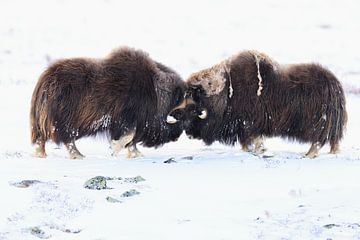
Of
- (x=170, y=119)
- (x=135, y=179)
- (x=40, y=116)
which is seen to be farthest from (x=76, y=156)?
(x=135, y=179)

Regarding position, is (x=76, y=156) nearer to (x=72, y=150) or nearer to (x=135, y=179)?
(x=72, y=150)

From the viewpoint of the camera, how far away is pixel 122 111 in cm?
588

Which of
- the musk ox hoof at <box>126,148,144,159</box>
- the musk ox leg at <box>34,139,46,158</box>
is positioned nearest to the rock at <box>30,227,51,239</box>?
the musk ox leg at <box>34,139,46,158</box>

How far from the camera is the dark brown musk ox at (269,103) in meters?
6.10

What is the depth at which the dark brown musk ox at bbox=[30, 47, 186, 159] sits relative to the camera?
18.9ft

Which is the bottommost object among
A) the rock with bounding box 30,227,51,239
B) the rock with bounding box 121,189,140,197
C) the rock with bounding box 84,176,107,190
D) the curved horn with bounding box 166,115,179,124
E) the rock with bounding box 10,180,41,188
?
the rock with bounding box 30,227,51,239

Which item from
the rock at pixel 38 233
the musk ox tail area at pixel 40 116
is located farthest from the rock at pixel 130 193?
the musk ox tail area at pixel 40 116

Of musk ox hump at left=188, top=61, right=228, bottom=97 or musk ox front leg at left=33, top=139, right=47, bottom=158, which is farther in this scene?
musk ox hump at left=188, top=61, right=228, bottom=97

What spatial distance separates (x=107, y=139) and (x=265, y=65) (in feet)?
4.65

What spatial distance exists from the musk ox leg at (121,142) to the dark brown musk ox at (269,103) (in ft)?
1.84

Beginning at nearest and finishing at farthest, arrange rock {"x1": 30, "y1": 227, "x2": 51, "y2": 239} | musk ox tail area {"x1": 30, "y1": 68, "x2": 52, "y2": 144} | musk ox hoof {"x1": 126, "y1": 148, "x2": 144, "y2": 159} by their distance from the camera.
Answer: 1. rock {"x1": 30, "y1": 227, "x2": 51, "y2": 239}
2. musk ox tail area {"x1": 30, "y1": 68, "x2": 52, "y2": 144}
3. musk ox hoof {"x1": 126, "y1": 148, "x2": 144, "y2": 159}

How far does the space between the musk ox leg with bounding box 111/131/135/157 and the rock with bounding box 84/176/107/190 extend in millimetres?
1298

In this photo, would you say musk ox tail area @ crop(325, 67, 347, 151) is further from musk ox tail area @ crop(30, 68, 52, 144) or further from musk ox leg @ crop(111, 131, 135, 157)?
musk ox tail area @ crop(30, 68, 52, 144)

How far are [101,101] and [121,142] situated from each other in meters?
0.38
